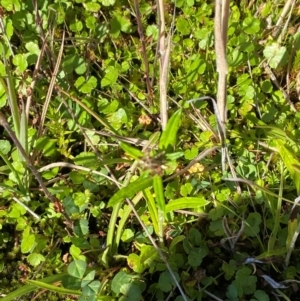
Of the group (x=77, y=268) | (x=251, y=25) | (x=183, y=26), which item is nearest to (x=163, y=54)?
(x=183, y=26)

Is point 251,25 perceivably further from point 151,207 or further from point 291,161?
point 151,207

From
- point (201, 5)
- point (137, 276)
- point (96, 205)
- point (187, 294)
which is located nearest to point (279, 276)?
point (187, 294)

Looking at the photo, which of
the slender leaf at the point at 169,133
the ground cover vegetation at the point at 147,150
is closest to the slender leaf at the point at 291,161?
the ground cover vegetation at the point at 147,150

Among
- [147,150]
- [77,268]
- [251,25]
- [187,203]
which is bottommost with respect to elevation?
[77,268]

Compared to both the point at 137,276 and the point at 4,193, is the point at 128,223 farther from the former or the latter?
the point at 4,193

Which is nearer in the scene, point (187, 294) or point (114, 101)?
point (187, 294)

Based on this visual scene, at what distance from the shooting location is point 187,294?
1426 millimetres

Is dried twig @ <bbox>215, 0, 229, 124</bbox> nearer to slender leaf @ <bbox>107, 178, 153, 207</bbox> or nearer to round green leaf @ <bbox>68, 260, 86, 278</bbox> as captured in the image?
slender leaf @ <bbox>107, 178, 153, 207</bbox>

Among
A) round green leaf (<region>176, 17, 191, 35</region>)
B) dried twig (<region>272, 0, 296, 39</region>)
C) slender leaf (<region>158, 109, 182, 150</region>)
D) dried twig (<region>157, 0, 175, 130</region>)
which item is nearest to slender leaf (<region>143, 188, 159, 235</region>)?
slender leaf (<region>158, 109, 182, 150</region>)

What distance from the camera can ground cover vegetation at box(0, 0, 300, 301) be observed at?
142 centimetres

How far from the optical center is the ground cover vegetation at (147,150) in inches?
55.7

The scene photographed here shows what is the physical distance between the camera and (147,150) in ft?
4.45

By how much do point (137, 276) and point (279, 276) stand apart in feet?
1.47

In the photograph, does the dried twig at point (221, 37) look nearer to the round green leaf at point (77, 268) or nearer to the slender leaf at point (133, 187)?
the slender leaf at point (133, 187)
